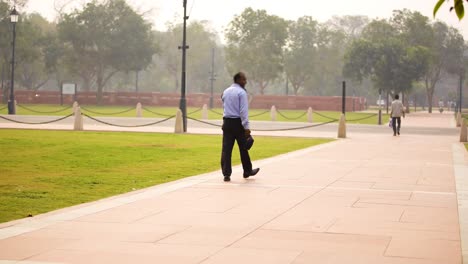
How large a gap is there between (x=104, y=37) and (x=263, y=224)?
223 ft

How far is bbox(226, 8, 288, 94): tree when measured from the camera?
3147 inches

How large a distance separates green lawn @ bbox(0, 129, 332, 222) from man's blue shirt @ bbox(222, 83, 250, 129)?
1501mm

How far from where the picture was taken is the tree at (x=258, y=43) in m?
79.9

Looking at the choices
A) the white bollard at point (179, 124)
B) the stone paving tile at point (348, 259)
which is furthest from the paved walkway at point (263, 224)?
the white bollard at point (179, 124)

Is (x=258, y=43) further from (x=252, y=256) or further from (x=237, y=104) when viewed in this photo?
(x=252, y=256)

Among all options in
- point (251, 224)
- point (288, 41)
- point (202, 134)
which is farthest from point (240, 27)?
point (251, 224)

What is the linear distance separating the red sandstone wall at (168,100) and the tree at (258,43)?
8.67 feet

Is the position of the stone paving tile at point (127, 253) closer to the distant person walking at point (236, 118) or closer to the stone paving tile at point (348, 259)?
the stone paving tile at point (348, 259)

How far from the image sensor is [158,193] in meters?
10.7

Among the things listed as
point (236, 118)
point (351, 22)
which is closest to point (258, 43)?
point (351, 22)

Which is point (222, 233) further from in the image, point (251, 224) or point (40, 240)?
point (40, 240)

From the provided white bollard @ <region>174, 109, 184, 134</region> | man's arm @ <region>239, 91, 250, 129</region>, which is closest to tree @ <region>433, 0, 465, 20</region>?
man's arm @ <region>239, 91, 250, 129</region>

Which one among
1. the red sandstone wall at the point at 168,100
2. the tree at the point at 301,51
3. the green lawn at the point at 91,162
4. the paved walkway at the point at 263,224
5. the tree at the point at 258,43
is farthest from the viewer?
the tree at the point at 301,51

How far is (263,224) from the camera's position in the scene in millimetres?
8133
